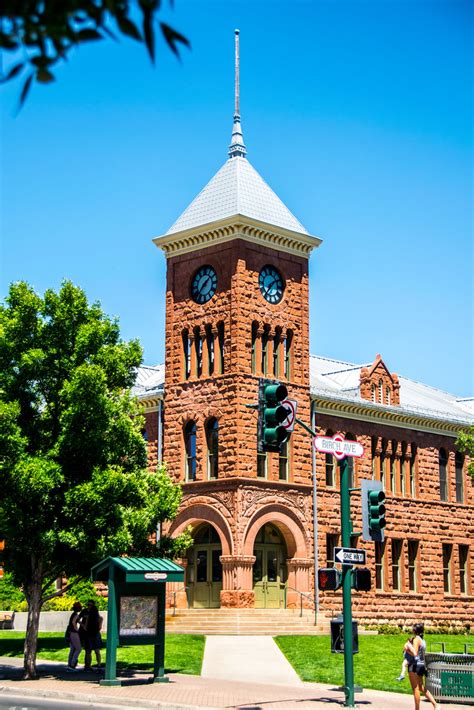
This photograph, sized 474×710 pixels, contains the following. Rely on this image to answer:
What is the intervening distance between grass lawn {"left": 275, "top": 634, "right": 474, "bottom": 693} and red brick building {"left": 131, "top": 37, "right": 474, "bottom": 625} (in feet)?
16.3

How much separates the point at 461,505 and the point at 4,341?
30.5 meters

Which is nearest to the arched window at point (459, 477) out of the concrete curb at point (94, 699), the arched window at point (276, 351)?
the arched window at point (276, 351)

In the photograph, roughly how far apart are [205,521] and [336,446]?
21.1 m

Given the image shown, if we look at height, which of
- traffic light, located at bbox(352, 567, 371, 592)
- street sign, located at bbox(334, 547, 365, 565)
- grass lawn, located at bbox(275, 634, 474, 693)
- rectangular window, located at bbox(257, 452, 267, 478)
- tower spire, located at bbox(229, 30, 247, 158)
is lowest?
grass lawn, located at bbox(275, 634, 474, 693)

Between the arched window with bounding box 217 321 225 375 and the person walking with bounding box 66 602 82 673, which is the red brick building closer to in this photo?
the arched window with bounding box 217 321 225 375

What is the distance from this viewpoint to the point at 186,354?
143 feet

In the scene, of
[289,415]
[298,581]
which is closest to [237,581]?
[298,581]

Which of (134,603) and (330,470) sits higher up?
(330,470)

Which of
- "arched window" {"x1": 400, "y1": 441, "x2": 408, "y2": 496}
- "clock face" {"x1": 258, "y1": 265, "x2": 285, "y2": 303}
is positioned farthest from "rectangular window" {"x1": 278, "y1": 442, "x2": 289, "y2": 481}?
"arched window" {"x1": 400, "y1": 441, "x2": 408, "y2": 496}

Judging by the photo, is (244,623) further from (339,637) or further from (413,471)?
(339,637)

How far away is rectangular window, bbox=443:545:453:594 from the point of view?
4912cm

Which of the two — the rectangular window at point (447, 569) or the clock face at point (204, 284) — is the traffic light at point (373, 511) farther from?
the rectangular window at point (447, 569)

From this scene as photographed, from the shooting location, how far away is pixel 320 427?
147ft

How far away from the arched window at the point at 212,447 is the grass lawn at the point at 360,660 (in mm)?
8131
